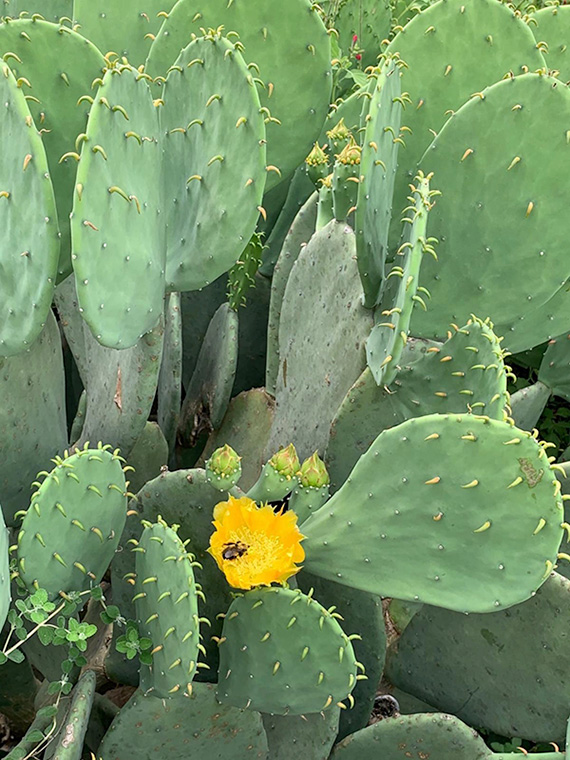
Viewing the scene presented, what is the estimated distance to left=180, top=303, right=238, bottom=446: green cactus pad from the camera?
1.60 m

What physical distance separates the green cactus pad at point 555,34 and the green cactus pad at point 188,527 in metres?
1.04

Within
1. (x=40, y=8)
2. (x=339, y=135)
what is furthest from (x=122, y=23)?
(x=339, y=135)

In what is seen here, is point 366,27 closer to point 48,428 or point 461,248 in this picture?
point 461,248

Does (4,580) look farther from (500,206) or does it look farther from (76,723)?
(500,206)

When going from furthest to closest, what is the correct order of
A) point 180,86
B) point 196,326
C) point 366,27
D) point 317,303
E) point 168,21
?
point 366,27, point 196,326, point 317,303, point 168,21, point 180,86

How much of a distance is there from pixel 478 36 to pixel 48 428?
95 centimetres

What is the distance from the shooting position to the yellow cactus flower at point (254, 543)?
1.09 meters

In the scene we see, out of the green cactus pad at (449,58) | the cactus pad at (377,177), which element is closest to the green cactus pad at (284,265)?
the green cactus pad at (449,58)

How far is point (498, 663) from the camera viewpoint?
134cm

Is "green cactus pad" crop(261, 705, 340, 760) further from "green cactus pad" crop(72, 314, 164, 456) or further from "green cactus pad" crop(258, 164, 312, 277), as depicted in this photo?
"green cactus pad" crop(258, 164, 312, 277)

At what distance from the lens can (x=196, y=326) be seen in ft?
6.32

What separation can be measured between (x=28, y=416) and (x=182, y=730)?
20.6 inches

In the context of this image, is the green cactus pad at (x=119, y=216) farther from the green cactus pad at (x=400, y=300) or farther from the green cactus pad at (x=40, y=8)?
the green cactus pad at (x=40, y=8)

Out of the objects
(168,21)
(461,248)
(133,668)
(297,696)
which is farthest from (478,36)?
(133,668)
